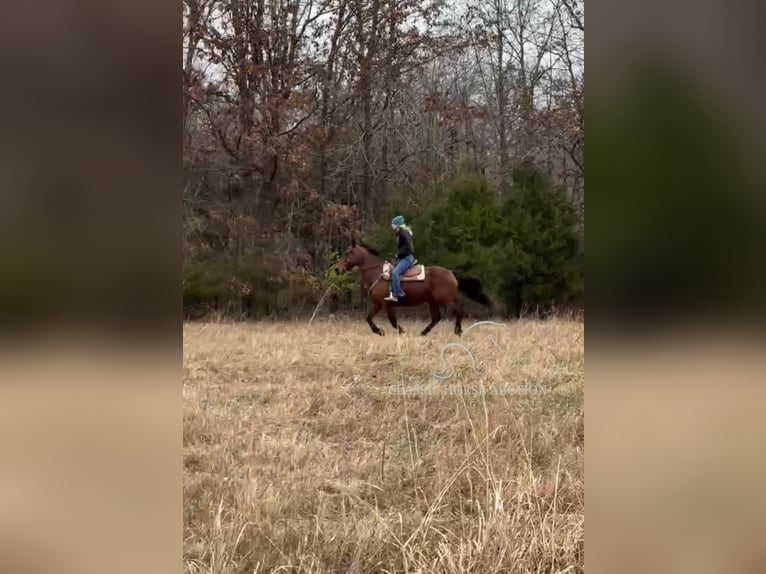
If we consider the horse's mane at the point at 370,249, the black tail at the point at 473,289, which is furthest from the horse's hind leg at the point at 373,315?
the black tail at the point at 473,289

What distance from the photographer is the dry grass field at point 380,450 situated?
2000 mm

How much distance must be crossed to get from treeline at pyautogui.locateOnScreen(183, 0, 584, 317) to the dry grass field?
211mm

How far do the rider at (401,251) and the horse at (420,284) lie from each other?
0.03 m

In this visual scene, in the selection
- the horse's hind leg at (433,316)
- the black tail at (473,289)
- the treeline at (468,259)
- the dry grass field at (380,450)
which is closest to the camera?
the dry grass field at (380,450)

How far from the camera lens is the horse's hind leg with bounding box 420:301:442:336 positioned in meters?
2.47
